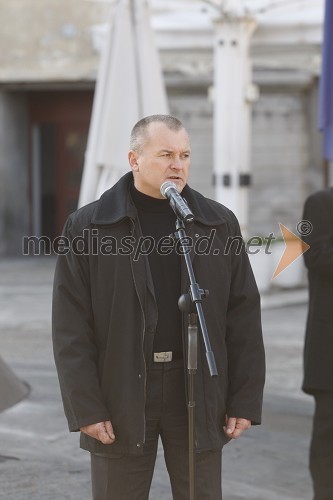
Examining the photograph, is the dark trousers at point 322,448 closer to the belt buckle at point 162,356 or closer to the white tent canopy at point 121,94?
the belt buckle at point 162,356

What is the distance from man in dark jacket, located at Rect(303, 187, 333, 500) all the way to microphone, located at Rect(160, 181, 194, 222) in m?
1.74

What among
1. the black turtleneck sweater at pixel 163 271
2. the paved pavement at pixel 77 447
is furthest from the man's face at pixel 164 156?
Answer: the paved pavement at pixel 77 447

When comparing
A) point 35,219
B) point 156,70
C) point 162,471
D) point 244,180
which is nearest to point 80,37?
point 35,219

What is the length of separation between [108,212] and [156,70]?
6292 millimetres

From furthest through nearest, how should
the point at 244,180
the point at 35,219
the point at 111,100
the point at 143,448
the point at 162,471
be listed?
the point at 35,219 → the point at 244,180 → the point at 111,100 → the point at 162,471 → the point at 143,448

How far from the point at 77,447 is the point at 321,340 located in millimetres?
1908

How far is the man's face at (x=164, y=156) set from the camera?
3.69 metres

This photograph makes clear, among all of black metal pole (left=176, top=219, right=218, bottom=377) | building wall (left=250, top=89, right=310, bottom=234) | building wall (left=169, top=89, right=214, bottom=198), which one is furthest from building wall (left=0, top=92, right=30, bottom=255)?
black metal pole (left=176, top=219, right=218, bottom=377)

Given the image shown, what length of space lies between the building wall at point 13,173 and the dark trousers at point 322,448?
1388cm

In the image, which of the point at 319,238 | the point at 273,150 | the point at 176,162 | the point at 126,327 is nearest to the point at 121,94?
the point at 319,238

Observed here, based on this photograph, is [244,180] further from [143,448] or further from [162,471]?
[143,448]

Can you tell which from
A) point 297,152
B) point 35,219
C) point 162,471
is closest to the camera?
point 162,471

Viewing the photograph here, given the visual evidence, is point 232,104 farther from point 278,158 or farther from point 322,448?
point 322,448

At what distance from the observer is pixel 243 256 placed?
3910mm
